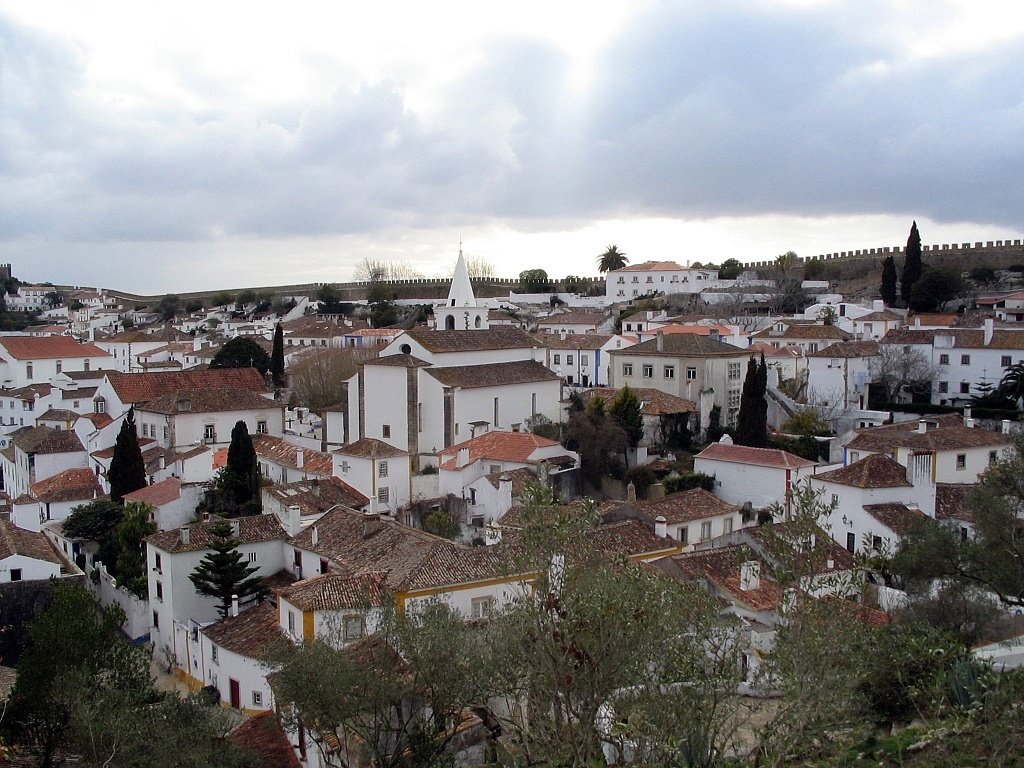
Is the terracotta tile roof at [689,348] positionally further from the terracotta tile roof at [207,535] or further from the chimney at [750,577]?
the terracotta tile roof at [207,535]

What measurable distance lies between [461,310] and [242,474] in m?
15.0

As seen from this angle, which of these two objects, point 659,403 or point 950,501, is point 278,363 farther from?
point 950,501

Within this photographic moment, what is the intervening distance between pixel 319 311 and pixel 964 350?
62.6 m

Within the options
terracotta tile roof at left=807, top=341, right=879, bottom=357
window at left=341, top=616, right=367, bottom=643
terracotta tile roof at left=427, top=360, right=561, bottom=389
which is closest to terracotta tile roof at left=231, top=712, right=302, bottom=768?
window at left=341, top=616, right=367, bottom=643

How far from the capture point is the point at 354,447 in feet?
99.9

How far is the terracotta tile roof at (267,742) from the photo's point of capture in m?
14.9

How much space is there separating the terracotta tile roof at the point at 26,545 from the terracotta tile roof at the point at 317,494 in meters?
6.45

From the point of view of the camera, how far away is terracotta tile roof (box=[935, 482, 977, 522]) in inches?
941

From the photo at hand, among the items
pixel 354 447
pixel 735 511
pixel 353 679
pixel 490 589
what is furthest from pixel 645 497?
pixel 353 679

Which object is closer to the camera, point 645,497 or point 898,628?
point 898,628

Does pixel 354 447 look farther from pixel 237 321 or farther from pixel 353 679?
pixel 237 321

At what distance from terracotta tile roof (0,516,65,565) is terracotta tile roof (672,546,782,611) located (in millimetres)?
18366

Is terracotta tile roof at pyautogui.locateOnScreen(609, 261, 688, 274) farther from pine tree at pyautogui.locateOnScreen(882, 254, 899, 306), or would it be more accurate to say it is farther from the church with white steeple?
the church with white steeple

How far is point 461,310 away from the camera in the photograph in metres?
41.4
